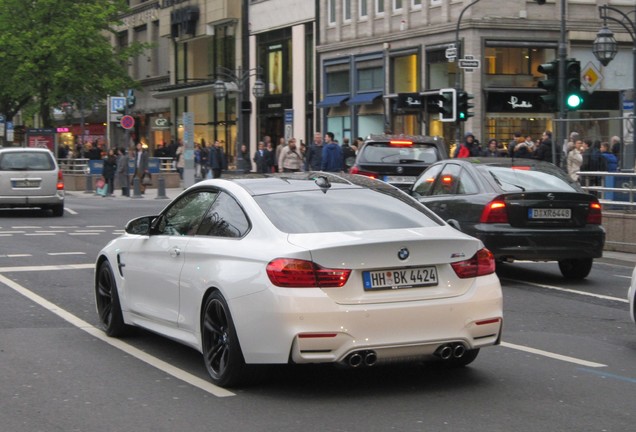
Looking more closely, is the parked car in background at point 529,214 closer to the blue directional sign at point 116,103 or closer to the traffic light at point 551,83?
the traffic light at point 551,83

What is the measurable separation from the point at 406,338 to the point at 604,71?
4071cm

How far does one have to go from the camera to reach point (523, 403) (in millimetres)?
7516

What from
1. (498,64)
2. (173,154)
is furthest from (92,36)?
(498,64)

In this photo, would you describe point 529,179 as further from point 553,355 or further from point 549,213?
point 553,355

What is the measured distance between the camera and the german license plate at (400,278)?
756 cm

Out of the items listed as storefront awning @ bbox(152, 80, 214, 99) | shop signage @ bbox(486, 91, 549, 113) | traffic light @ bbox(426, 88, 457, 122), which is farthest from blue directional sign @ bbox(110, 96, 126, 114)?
traffic light @ bbox(426, 88, 457, 122)

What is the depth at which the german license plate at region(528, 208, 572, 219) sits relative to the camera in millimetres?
14578

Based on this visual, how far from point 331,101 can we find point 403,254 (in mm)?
46983

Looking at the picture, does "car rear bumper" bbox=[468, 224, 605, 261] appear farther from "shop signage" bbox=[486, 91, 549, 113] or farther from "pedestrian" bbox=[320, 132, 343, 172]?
"shop signage" bbox=[486, 91, 549, 113]

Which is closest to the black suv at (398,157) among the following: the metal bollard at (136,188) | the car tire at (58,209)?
the car tire at (58,209)

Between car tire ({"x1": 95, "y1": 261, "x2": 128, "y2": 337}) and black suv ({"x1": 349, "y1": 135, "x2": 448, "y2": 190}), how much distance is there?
14.0 meters

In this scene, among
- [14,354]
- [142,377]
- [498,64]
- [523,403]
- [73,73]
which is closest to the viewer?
[523,403]

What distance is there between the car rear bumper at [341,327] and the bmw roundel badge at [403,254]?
28 cm

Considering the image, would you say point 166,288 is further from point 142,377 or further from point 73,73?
point 73,73
